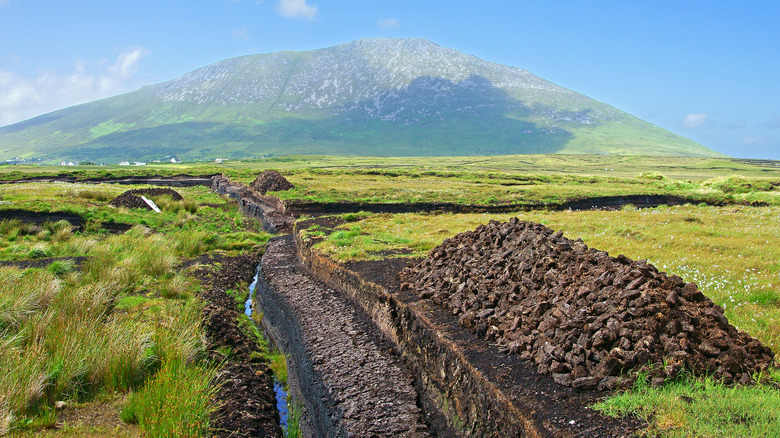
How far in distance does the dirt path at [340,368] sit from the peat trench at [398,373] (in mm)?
23

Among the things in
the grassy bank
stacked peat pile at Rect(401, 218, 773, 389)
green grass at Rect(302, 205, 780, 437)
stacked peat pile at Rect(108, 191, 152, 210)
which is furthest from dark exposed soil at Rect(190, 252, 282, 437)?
stacked peat pile at Rect(108, 191, 152, 210)

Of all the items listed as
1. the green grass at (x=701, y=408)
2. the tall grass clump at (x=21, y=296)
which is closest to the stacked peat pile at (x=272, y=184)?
the tall grass clump at (x=21, y=296)

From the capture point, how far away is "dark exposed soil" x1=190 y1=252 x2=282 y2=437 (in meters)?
9.38

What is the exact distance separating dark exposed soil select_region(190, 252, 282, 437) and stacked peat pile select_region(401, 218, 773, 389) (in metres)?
4.58

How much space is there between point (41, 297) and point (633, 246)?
1796 centimetres

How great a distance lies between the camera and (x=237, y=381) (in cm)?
1107

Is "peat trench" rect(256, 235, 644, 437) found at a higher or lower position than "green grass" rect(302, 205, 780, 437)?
lower

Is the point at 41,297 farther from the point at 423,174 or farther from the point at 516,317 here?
the point at 423,174

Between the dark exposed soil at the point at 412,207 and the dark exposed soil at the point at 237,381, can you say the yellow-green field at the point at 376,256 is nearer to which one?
the dark exposed soil at the point at 412,207

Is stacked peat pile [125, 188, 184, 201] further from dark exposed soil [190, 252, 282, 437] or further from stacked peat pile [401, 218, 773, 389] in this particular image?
stacked peat pile [401, 218, 773, 389]

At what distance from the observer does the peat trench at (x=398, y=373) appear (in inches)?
278

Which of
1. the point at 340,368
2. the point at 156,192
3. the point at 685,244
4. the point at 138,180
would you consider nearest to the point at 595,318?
the point at 340,368

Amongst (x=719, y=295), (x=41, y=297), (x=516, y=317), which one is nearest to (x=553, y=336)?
(x=516, y=317)

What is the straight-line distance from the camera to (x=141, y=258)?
18516 millimetres
